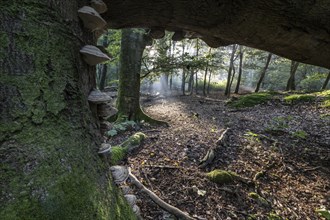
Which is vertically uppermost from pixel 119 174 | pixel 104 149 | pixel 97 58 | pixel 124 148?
pixel 97 58

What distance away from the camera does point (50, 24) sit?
121cm

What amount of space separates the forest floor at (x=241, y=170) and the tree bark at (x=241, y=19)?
203 centimetres

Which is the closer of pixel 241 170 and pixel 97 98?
pixel 97 98

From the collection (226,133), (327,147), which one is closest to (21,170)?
(226,133)

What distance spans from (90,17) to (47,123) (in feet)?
2.55

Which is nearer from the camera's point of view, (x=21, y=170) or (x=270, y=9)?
(x=21, y=170)

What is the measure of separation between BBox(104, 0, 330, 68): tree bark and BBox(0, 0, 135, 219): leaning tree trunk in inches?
25.5

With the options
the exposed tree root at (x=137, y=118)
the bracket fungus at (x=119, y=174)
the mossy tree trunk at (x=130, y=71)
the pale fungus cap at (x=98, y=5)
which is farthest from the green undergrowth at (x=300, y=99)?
the pale fungus cap at (x=98, y=5)

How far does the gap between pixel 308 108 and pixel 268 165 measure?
582cm

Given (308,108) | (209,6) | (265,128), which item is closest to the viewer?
(209,6)

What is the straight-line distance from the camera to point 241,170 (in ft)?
11.6

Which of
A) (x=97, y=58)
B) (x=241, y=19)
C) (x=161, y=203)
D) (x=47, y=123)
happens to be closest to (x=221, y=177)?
(x=161, y=203)

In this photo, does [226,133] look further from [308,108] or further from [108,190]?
[308,108]

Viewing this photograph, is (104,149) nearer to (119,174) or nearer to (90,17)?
(119,174)
